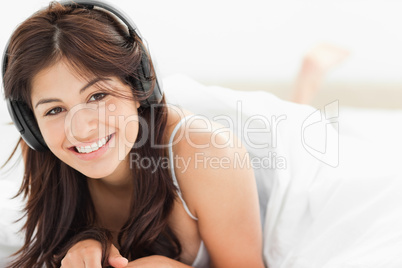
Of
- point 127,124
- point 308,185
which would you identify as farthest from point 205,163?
point 308,185

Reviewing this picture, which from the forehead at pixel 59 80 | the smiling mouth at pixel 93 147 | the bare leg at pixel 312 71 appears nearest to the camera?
the forehead at pixel 59 80

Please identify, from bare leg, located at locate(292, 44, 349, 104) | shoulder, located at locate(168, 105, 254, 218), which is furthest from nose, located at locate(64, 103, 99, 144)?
bare leg, located at locate(292, 44, 349, 104)

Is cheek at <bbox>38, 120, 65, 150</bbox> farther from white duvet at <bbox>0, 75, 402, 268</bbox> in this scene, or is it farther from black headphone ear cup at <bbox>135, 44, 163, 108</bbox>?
white duvet at <bbox>0, 75, 402, 268</bbox>

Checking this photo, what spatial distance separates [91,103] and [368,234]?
660 mm

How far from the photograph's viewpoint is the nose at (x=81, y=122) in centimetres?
95

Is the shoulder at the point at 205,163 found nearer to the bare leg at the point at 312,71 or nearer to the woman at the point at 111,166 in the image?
the woman at the point at 111,166

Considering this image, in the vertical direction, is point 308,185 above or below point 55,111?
below

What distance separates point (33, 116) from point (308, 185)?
0.67 meters

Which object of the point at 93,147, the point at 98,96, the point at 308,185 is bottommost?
the point at 308,185

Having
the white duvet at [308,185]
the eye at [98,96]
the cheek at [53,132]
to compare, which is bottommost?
the white duvet at [308,185]

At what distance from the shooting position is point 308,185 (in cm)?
121

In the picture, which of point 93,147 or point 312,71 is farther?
point 312,71

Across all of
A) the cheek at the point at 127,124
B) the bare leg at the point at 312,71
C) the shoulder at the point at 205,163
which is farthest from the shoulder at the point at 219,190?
the bare leg at the point at 312,71

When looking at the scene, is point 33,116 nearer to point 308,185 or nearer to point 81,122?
point 81,122
